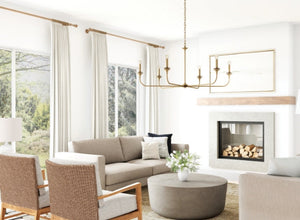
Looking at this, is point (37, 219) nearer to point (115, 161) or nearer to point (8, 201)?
point (8, 201)

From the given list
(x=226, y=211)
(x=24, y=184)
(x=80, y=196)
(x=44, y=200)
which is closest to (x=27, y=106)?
(x=24, y=184)

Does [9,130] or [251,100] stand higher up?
[251,100]

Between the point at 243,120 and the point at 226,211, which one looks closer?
the point at 226,211

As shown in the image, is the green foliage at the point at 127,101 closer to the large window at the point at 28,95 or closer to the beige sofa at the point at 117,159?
the beige sofa at the point at 117,159

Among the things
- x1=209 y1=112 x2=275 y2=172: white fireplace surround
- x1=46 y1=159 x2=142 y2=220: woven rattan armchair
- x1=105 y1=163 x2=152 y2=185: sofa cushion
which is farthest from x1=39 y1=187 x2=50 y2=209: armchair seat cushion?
x1=209 y1=112 x2=275 y2=172: white fireplace surround

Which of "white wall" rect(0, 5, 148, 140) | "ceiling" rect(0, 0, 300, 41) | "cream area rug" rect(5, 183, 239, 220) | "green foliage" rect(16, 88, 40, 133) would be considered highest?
"ceiling" rect(0, 0, 300, 41)

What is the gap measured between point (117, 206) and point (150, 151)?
3192mm

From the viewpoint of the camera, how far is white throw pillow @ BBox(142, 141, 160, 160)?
6.68 meters

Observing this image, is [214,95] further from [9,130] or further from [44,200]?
[44,200]

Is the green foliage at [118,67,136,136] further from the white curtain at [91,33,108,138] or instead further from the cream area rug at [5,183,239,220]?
the cream area rug at [5,183,239,220]

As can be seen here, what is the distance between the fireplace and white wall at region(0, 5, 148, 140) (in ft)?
7.85

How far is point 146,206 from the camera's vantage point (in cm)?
504

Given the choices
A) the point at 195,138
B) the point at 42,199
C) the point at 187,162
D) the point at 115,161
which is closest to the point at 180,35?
the point at 195,138

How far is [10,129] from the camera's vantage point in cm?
432
